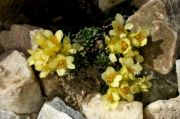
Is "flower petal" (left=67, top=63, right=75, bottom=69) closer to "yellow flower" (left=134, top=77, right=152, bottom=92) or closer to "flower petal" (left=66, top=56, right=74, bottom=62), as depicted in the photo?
"flower petal" (left=66, top=56, right=74, bottom=62)

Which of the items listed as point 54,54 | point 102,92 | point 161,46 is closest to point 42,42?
point 54,54

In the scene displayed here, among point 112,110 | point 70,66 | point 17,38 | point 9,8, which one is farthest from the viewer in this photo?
point 9,8

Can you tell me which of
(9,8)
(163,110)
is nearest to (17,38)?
(9,8)

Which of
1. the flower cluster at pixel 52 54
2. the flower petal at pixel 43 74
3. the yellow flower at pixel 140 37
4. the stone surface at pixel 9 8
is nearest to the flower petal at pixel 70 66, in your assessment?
the flower cluster at pixel 52 54

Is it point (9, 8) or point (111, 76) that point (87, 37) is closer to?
point (111, 76)

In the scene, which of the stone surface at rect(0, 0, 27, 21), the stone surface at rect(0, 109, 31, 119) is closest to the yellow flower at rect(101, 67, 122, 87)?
the stone surface at rect(0, 109, 31, 119)

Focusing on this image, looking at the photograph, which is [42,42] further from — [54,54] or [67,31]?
[67,31]
